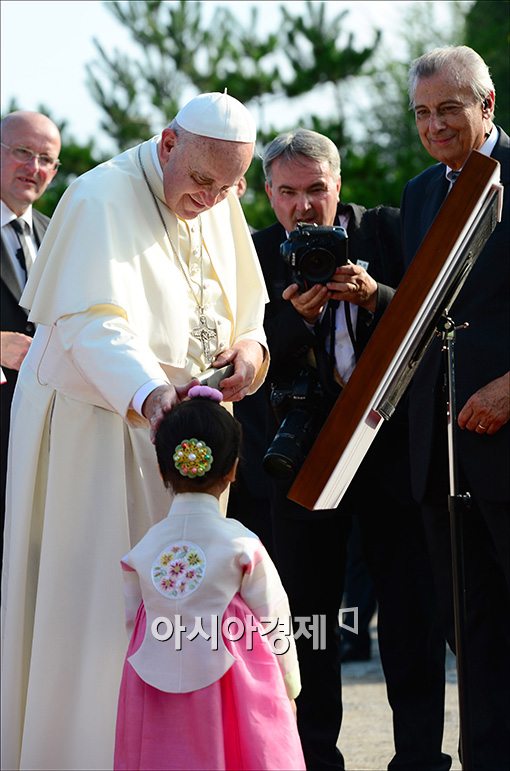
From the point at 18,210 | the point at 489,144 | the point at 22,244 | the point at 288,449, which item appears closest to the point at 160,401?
the point at 288,449

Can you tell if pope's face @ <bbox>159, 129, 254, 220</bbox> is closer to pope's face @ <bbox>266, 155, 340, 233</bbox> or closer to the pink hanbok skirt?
pope's face @ <bbox>266, 155, 340, 233</bbox>

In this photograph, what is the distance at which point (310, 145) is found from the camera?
483 cm

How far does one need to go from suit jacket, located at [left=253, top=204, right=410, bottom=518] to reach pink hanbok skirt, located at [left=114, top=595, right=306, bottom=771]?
1.26 m

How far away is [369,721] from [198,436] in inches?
109

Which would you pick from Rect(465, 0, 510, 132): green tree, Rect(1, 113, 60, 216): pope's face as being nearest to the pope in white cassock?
Rect(1, 113, 60, 216): pope's face

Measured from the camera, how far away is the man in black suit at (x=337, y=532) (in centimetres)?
462

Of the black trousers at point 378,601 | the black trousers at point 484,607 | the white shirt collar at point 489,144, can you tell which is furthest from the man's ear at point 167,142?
the black trousers at point 484,607

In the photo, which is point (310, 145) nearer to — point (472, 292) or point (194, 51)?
point (472, 292)

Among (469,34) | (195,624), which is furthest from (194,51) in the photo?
(195,624)

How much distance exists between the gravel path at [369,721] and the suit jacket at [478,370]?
4.13 feet

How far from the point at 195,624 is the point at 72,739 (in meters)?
0.78

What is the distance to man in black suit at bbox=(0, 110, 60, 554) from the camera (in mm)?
6367

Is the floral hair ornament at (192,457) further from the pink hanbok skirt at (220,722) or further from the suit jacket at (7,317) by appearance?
the suit jacket at (7,317)

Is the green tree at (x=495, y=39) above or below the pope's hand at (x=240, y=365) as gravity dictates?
above
